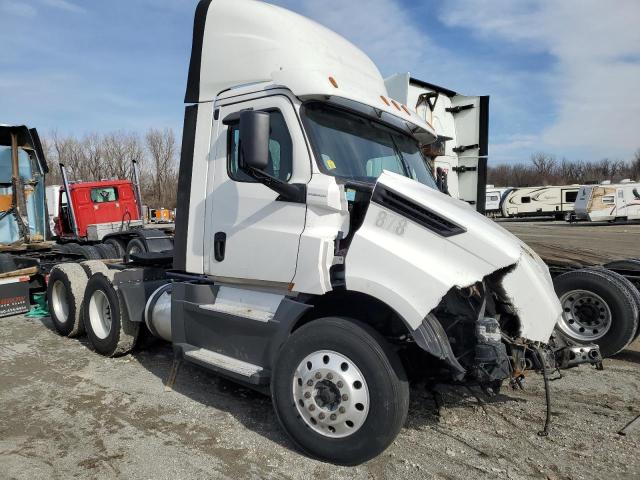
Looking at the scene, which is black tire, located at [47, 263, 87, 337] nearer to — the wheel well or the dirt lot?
the wheel well

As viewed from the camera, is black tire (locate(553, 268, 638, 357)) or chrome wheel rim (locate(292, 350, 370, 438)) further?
black tire (locate(553, 268, 638, 357))

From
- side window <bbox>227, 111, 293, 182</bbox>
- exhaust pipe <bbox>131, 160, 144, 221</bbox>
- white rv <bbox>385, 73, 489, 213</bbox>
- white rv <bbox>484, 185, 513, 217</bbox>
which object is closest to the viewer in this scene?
side window <bbox>227, 111, 293, 182</bbox>

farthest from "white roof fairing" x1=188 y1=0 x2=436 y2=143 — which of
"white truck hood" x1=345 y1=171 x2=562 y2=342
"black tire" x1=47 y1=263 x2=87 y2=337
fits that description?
"black tire" x1=47 y1=263 x2=87 y2=337

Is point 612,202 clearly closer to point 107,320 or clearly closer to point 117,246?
point 117,246

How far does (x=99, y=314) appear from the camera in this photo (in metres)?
6.15

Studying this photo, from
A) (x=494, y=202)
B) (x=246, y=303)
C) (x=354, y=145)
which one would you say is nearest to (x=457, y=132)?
Result: (x=354, y=145)

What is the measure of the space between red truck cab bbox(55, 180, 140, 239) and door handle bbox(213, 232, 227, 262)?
11.0 metres

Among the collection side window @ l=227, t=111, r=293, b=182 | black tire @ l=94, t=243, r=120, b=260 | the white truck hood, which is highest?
side window @ l=227, t=111, r=293, b=182

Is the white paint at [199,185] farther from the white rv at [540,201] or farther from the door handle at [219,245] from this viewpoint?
the white rv at [540,201]

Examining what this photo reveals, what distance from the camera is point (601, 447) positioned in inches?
143

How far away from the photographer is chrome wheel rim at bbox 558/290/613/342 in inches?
197

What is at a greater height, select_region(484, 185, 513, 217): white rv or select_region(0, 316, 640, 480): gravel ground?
select_region(484, 185, 513, 217): white rv

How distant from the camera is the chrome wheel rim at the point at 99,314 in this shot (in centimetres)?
607

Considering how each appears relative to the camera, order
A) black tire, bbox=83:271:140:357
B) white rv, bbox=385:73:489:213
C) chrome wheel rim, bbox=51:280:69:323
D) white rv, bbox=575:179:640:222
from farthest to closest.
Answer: white rv, bbox=575:179:640:222, white rv, bbox=385:73:489:213, chrome wheel rim, bbox=51:280:69:323, black tire, bbox=83:271:140:357
